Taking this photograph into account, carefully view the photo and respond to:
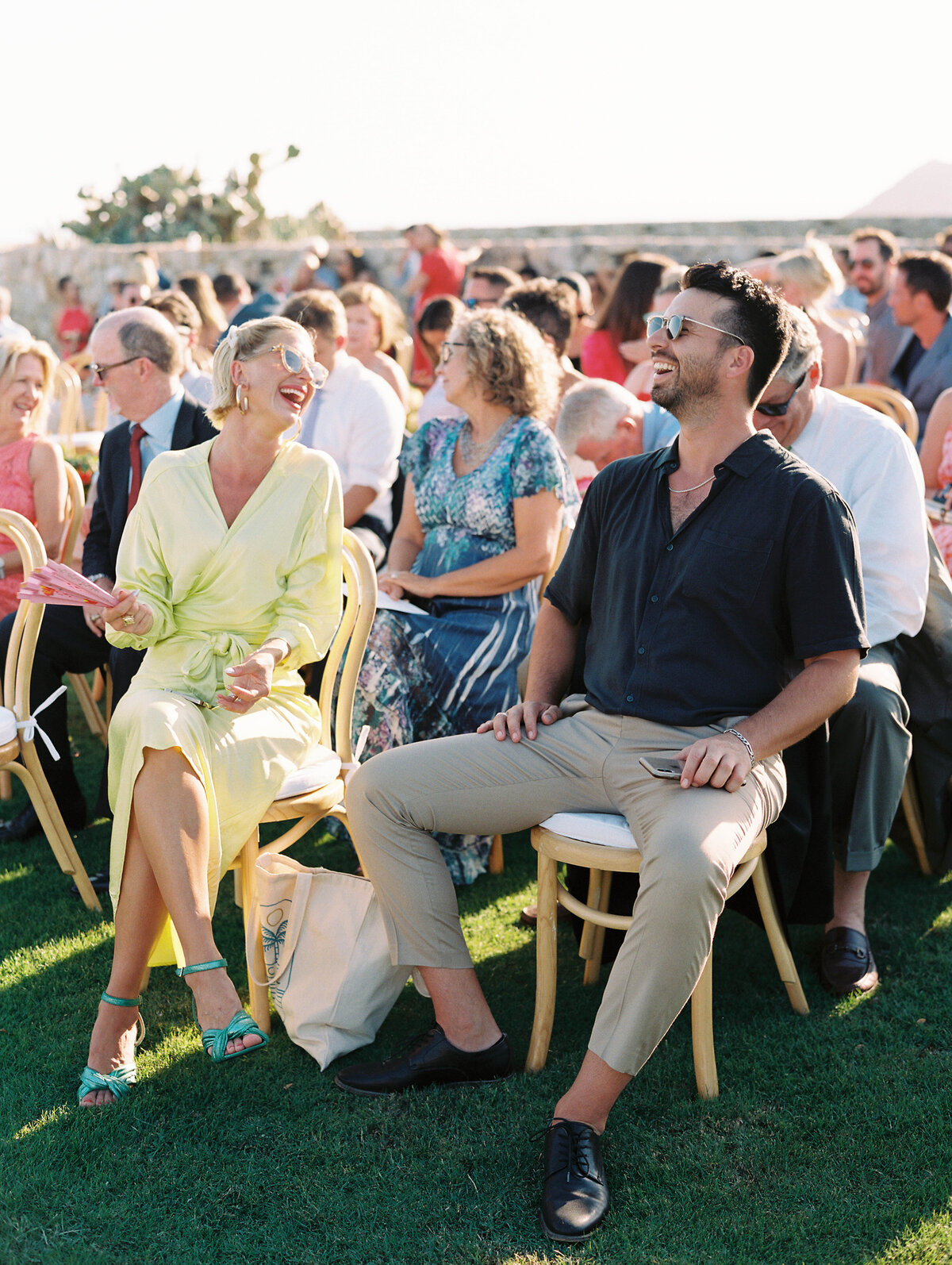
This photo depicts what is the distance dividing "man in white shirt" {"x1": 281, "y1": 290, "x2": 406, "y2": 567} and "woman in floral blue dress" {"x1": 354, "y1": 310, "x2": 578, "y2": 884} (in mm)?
855

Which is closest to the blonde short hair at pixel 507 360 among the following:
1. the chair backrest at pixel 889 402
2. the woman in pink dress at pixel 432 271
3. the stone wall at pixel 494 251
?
the chair backrest at pixel 889 402

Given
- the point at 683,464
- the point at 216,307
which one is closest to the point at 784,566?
the point at 683,464

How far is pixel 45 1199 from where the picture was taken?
2.12m

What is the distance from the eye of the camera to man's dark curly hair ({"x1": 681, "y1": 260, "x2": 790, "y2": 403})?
7.97 ft

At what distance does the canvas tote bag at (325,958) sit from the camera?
8.45 ft

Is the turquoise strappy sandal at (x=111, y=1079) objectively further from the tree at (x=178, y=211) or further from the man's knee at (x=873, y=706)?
the tree at (x=178, y=211)

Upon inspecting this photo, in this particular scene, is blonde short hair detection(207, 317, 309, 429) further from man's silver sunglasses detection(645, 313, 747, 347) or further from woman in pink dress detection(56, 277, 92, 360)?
woman in pink dress detection(56, 277, 92, 360)

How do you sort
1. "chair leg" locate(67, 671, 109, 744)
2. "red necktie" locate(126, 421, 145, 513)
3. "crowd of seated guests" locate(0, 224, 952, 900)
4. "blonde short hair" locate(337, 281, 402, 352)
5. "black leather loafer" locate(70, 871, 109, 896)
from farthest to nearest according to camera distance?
"blonde short hair" locate(337, 281, 402, 352) → "chair leg" locate(67, 671, 109, 744) → "red necktie" locate(126, 421, 145, 513) → "crowd of seated guests" locate(0, 224, 952, 900) → "black leather loafer" locate(70, 871, 109, 896)

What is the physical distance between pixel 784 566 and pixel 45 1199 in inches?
73.7

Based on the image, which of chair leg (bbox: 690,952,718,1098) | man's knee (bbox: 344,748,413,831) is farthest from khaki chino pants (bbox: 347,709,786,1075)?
chair leg (bbox: 690,952,718,1098)

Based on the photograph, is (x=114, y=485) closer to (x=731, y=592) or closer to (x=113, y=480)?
(x=113, y=480)

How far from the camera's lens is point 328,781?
2.84 meters

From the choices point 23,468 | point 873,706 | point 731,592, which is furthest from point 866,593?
point 23,468

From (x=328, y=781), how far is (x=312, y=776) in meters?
0.05
